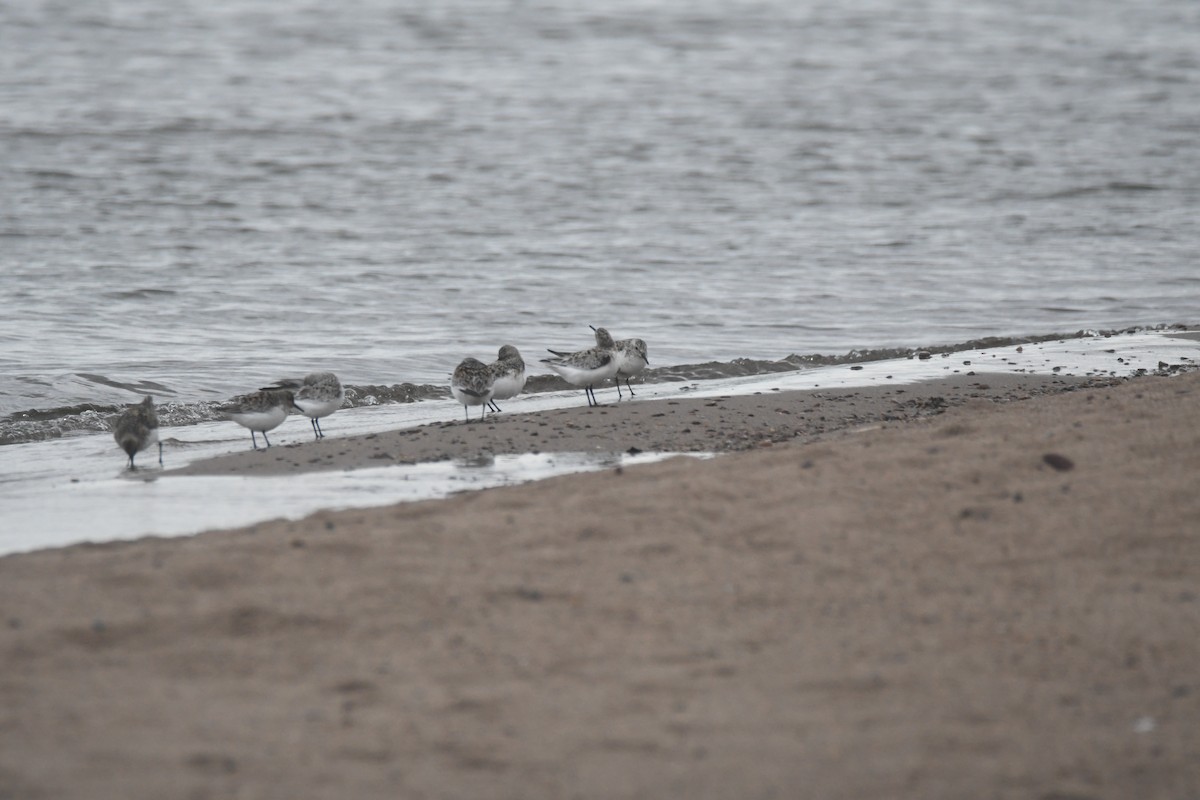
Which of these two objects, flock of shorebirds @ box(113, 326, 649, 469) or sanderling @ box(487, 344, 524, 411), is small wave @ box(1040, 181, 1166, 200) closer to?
flock of shorebirds @ box(113, 326, 649, 469)

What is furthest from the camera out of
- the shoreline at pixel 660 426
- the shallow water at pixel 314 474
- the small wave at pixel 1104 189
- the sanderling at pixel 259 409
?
the small wave at pixel 1104 189

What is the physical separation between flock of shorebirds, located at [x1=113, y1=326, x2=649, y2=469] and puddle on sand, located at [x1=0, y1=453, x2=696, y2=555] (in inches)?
18.0

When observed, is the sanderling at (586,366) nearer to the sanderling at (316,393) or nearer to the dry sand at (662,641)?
the sanderling at (316,393)

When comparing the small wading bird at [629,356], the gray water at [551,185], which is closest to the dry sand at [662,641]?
the small wading bird at [629,356]

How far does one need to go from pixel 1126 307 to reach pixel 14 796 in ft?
51.4

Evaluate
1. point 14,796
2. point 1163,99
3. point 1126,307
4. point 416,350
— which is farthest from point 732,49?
point 14,796

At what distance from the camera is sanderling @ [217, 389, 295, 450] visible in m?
9.83

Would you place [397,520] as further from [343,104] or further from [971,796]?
[343,104]

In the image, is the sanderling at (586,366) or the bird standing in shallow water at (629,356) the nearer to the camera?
the sanderling at (586,366)

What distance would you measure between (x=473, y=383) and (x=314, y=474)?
6.87ft

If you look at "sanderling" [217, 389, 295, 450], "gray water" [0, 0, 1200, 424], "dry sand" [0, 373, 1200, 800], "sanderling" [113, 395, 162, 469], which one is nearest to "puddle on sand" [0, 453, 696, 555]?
"sanderling" [113, 395, 162, 469]

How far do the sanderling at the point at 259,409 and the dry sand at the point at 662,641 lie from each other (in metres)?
3.21

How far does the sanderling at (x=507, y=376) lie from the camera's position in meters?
10.7

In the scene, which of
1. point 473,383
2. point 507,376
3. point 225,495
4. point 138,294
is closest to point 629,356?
point 507,376
